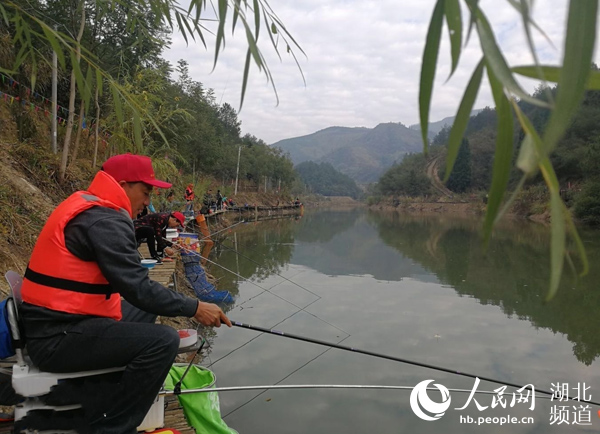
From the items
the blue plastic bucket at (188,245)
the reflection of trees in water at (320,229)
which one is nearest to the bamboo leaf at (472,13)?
the blue plastic bucket at (188,245)

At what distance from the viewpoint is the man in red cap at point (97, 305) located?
147 cm

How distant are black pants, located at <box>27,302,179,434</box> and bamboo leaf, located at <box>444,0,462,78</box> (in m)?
1.36

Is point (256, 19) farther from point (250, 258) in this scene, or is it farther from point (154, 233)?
point (250, 258)

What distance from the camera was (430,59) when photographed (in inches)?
21.1

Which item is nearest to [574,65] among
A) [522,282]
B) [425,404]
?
[425,404]

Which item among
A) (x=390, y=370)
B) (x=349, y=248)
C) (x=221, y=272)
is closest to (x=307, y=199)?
(x=349, y=248)

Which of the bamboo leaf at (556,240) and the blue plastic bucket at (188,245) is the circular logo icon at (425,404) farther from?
the bamboo leaf at (556,240)

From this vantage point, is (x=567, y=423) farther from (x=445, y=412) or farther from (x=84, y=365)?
(x=84, y=365)

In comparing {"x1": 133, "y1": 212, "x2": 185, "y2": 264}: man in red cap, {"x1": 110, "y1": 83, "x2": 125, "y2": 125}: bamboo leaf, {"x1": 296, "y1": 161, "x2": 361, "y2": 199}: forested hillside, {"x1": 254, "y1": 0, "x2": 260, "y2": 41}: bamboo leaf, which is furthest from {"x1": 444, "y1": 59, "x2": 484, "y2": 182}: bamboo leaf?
{"x1": 296, "y1": 161, "x2": 361, "y2": 199}: forested hillside

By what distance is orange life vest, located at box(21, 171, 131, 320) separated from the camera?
1.46 meters

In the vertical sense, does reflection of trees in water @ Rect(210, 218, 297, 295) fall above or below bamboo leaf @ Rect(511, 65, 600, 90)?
below

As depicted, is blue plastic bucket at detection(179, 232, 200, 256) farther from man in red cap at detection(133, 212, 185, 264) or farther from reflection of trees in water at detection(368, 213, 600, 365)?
reflection of trees in water at detection(368, 213, 600, 365)

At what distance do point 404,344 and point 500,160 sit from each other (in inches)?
194

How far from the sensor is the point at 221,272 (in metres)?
8.88
